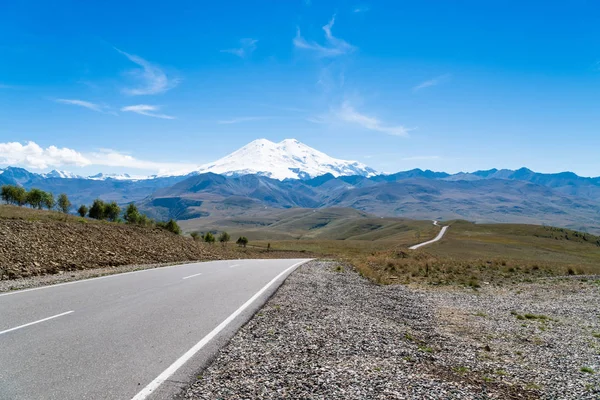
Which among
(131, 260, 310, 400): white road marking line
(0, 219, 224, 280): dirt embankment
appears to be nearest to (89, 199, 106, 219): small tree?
(0, 219, 224, 280): dirt embankment

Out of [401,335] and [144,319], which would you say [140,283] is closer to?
[144,319]

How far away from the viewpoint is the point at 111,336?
9.07m

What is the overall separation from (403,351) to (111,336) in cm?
692

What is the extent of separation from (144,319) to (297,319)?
4.40 meters

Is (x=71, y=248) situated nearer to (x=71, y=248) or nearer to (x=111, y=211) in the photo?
(x=71, y=248)

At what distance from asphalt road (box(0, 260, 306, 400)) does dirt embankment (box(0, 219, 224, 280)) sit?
5012mm

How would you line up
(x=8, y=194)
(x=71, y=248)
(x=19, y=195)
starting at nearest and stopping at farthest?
(x=71, y=248)
(x=19, y=195)
(x=8, y=194)

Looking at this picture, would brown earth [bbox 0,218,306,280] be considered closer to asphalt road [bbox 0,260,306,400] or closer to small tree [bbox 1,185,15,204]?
Result: asphalt road [bbox 0,260,306,400]

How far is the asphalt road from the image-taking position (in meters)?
6.38

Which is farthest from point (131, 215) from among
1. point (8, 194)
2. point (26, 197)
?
point (8, 194)

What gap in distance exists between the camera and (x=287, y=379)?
7059mm

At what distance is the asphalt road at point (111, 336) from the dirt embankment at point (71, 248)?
501cm

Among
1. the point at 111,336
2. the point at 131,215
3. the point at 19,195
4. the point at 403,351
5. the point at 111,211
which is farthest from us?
the point at 131,215

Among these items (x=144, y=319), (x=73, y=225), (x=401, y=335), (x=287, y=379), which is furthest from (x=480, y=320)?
Result: (x=73, y=225)
